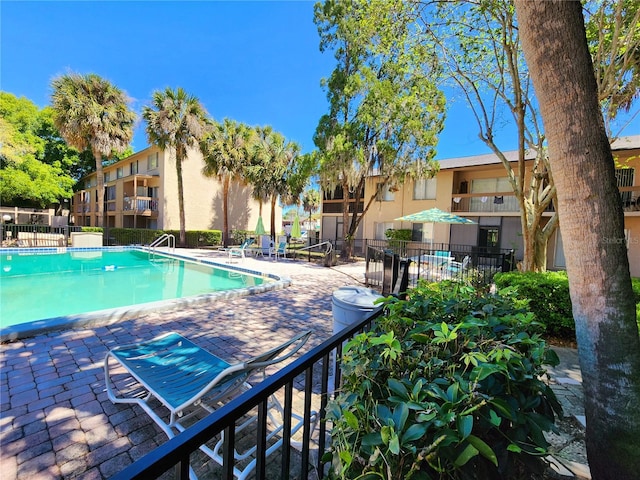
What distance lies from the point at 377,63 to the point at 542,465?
1617cm

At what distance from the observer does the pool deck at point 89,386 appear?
7.41ft

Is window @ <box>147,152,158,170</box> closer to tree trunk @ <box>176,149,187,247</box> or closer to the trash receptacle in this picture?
tree trunk @ <box>176,149,187,247</box>

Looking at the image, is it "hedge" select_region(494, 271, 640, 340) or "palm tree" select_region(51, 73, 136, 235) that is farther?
"palm tree" select_region(51, 73, 136, 235)

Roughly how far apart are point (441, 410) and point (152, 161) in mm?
29783

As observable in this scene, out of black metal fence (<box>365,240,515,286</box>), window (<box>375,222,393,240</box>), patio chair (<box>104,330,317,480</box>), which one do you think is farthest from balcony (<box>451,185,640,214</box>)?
patio chair (<box>104,330,317,480</box>)

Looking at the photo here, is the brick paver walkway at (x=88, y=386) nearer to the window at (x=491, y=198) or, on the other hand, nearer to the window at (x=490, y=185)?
the window at (x=491, y=198)

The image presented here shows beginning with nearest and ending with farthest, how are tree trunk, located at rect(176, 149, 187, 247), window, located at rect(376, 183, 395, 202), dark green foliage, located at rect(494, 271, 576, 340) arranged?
dark green foliage, located at rect(494, 271, 576, 340) → tree trunk, located at rect(176, 149, 187, 247) → window, located at rect(376, 183, 395, 202)

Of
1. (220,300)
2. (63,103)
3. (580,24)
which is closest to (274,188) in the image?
(63,103)

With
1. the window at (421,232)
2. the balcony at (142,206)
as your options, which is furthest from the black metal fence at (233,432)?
the balcony at (142,206)

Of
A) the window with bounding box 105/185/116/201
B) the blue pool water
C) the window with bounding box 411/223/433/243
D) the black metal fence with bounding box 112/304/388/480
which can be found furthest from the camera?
the window with bounding box 105/185/116/201

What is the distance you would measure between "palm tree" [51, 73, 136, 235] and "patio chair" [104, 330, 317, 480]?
73.2 ft

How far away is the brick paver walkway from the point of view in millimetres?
2256

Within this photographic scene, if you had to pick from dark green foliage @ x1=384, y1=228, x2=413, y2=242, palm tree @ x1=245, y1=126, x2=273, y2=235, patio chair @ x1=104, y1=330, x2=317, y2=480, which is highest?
palm tree @ x1=245, y1=126, x2=273, y2=235

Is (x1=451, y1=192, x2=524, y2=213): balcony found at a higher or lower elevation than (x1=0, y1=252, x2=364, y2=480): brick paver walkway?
higher
